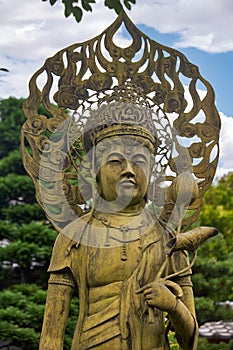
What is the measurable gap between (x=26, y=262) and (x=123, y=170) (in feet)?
16.8

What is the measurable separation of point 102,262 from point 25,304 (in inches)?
184

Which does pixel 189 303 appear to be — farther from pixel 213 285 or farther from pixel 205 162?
pixel 213 285

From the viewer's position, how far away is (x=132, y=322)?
3.25 meters

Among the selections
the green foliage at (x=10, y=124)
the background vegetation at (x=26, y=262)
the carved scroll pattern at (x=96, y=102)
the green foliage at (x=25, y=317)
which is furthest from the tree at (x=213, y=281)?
the carved scroll pattern at (x=96, y=102)

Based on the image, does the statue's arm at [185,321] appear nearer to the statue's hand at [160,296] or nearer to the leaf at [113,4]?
the statue's hand at [160,296]

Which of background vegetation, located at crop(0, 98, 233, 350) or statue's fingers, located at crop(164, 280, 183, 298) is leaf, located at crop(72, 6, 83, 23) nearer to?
statue's fingers, located at crop(164, 280, 183, 298)

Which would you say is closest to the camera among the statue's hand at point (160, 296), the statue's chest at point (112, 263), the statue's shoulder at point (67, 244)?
the statue's hand at point (160, 296)

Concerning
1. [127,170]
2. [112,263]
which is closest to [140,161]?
[127,170]

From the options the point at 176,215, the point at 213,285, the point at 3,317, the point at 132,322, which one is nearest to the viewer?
the point at 132,322

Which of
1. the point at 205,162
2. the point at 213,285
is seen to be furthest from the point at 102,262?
the point at 213,285

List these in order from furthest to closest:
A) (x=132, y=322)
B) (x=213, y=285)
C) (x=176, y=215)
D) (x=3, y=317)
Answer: (x=213, y=285), (x=3, y=317), (x=176, y=215), (x=132, y=322)

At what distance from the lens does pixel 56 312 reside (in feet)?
11.3

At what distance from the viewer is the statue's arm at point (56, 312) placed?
3404 millimetres

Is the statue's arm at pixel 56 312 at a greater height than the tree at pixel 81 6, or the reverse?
the tree at pixel 81 6
